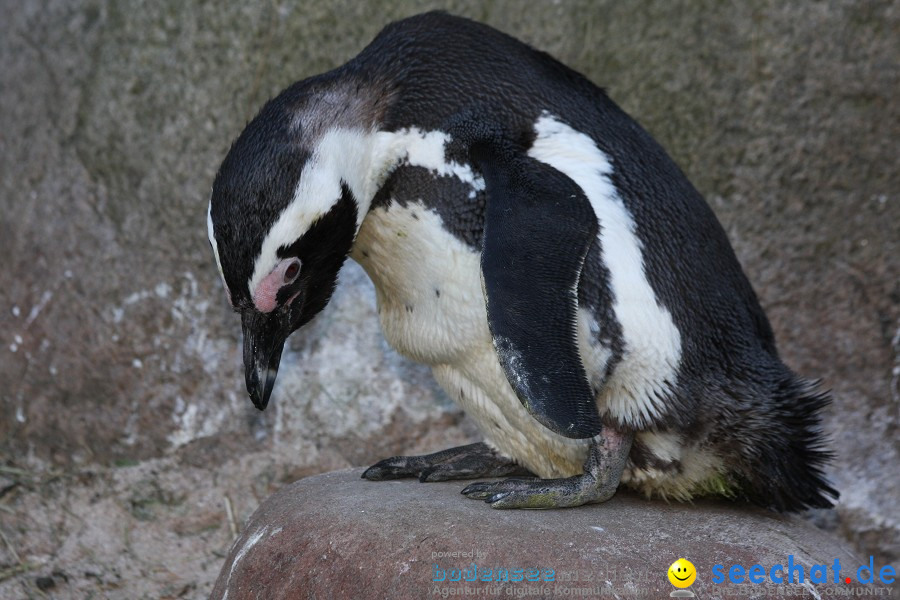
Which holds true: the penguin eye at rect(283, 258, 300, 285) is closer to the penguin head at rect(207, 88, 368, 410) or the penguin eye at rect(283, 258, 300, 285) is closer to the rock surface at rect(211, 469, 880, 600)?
the penguin head at rect(207, 88, 368, 410)

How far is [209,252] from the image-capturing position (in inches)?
128

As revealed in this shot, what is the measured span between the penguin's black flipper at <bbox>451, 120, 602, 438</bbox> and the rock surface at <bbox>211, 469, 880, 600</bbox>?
22 cm

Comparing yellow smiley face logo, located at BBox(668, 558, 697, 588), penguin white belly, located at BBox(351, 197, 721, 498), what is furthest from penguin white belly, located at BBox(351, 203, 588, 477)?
yellow smiley face logo, located at BBox(668, 558, 697, 588)

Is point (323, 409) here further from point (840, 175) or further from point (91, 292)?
point (840, 175)

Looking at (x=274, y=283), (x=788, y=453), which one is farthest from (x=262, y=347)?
(x=788, y=453)

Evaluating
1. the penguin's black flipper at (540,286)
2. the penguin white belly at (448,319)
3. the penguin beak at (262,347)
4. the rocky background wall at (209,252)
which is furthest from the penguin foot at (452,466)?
the rocky background wall at (209,252)

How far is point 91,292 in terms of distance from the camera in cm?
327

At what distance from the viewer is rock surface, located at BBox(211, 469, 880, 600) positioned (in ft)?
5.28

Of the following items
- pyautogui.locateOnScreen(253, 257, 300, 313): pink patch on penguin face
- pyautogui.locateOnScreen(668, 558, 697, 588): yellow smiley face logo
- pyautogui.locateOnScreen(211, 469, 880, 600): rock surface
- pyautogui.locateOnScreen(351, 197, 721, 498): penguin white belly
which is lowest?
pyautogui.locateOnScreen(668, 558, 697, 588): yellow smiley face logo

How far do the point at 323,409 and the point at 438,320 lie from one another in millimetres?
1373

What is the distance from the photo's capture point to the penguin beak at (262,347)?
1.85 meters

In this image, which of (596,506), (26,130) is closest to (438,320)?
(596,506)

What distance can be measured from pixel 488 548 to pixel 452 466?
1.81 feet

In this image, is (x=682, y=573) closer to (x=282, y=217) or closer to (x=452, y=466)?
(x=452, y=466)
